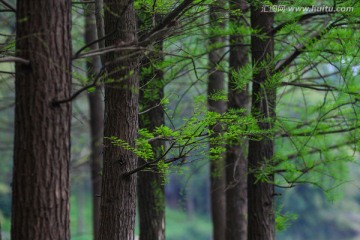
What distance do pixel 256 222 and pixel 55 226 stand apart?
3235 mm

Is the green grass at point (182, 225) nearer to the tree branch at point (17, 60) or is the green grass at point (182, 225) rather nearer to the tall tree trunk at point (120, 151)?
the tall tree trunk at point (120, 151)

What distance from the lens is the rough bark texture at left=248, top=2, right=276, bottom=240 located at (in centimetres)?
598

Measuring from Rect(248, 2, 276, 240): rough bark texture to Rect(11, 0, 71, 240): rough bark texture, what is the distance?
2.95 metres

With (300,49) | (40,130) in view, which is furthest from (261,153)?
(40,130)

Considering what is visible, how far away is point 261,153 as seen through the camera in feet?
20.2

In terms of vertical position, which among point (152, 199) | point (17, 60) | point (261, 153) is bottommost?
point (152, 199)

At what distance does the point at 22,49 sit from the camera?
11.0 ft

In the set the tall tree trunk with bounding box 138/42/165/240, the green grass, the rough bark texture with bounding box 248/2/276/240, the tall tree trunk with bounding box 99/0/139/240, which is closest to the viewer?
the tall tree trunk with bounding box 99/0/139/240

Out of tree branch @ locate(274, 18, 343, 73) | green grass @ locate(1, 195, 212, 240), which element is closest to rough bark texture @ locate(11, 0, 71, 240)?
tree branch @ locate(274, 18, 343, 73)

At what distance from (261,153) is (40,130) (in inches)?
133

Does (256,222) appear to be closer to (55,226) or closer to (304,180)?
(304,180)

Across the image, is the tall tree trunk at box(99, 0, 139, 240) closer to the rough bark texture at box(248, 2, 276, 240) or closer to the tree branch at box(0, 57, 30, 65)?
the tree branch at box(0, 57, 30, 65)

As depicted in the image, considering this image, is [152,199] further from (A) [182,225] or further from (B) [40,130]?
(A) [182,225]

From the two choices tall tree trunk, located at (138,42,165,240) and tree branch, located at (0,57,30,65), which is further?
tall tree trunk, located at (138,42,165,240)
